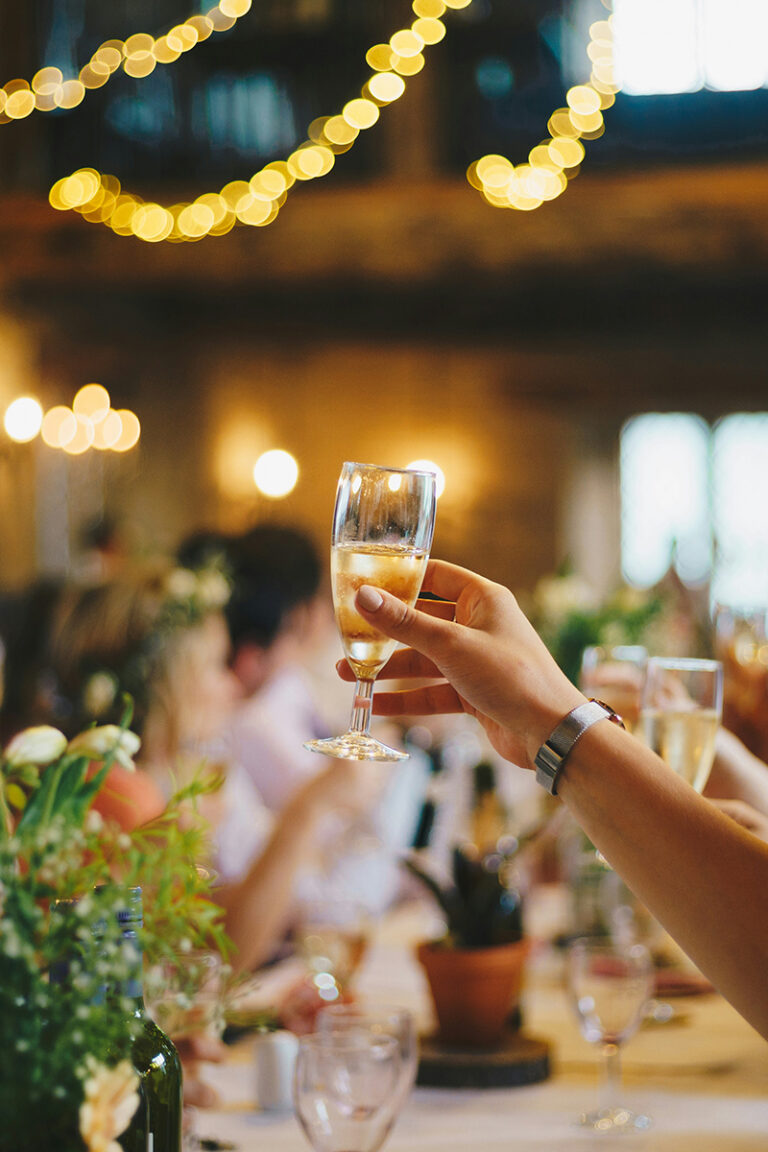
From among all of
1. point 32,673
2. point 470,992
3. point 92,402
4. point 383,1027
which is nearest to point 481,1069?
point 470,992

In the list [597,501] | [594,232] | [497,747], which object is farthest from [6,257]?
[497,747]

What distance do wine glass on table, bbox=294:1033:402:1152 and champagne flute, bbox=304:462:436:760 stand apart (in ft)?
0.90

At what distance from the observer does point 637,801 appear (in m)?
0.90

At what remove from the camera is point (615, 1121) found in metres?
1.34

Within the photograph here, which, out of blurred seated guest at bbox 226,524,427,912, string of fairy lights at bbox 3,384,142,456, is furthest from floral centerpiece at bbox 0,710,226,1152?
string of fairy lights at bbox 3,384,142,456

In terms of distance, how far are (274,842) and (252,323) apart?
6514mm

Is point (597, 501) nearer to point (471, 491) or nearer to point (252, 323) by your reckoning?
point (471, 491)

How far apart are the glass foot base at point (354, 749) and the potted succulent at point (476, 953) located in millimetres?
649

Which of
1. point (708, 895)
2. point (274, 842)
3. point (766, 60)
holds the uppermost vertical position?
point (766, 60)

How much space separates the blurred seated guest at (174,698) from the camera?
213cm

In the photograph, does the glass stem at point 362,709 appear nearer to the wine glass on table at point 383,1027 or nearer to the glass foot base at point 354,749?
the glass foot base at point 354,749

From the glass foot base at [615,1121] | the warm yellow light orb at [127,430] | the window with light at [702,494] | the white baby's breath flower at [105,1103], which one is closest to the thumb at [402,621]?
the white baby's breath flower at [105,1103]

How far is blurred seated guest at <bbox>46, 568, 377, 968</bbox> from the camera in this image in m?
2.13

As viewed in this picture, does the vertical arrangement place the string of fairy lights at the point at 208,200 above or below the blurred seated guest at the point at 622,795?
above
